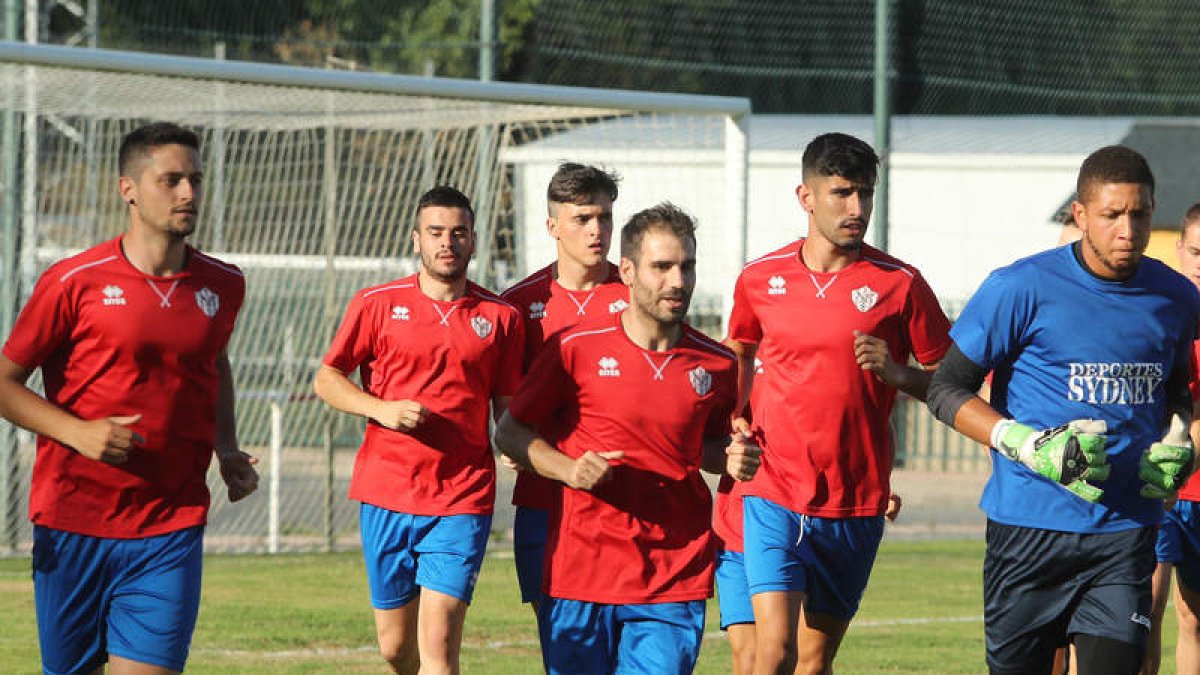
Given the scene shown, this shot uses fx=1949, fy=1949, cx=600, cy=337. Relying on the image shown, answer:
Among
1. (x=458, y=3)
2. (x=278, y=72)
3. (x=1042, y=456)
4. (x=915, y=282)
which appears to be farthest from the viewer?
(x=458, y=3)

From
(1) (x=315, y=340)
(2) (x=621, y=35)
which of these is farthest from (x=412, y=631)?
(2) (x=621, y=35)

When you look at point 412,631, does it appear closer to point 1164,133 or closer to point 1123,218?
point 1123,218

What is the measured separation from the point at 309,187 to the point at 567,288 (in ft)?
24.7

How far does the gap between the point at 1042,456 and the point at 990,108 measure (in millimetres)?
28768

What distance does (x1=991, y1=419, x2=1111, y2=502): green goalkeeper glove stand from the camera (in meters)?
5.93

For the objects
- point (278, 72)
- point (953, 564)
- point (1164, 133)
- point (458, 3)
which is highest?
point (458, 3)

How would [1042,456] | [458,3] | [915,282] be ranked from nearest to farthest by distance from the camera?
[1042,456], [915,282], [458,3]

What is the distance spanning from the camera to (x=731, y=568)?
8195 millimetres

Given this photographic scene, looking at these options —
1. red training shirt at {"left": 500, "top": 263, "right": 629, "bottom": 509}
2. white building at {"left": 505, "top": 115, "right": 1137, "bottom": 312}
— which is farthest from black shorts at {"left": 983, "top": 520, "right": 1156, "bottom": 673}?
white building at {"left": 505, "top": 115, "right": 1137, "bottom": 312}

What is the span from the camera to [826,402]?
761 cm

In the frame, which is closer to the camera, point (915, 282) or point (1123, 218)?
point (1123, 218)

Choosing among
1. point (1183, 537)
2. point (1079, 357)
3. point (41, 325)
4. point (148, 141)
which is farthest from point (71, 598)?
point (1183, 537)

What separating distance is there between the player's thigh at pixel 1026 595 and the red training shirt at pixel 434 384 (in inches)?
96.5

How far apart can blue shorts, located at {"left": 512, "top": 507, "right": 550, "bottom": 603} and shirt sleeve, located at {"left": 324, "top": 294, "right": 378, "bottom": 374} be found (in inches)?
37.8
